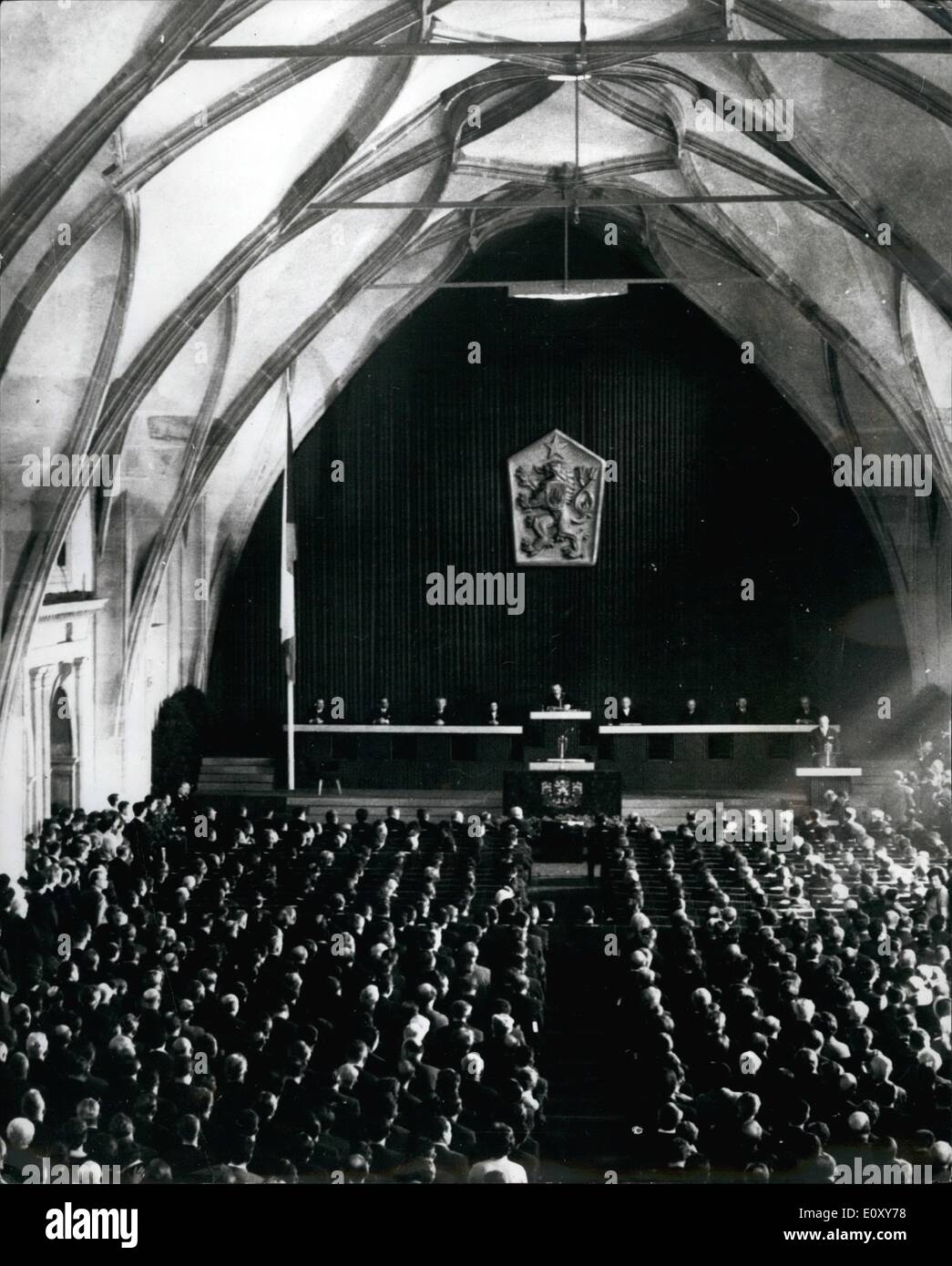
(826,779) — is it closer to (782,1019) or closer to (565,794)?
(565,794)

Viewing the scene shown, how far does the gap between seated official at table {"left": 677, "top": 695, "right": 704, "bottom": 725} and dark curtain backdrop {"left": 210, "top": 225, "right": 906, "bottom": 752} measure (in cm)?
39

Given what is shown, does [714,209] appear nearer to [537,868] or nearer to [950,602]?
[950,602]

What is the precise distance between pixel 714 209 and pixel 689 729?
9064mm

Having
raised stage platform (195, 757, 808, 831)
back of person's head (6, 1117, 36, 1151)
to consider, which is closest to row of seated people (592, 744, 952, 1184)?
back of person's head (6, 1117, 36, 1151)

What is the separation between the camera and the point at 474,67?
1961 cm

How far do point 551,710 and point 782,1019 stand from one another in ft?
54.1

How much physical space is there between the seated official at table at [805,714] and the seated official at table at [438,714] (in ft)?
21.0

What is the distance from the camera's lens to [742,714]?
2803 cm

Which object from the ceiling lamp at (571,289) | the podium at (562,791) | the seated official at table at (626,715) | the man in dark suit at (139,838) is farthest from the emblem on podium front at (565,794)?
the ceiling lamp at (571,289)

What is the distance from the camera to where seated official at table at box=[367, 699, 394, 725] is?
92.2 ft

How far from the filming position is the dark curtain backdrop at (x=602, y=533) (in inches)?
1142

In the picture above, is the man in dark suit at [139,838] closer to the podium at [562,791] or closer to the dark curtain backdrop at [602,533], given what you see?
the podium at [562,791]

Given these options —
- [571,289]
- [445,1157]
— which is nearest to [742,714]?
[571,289]

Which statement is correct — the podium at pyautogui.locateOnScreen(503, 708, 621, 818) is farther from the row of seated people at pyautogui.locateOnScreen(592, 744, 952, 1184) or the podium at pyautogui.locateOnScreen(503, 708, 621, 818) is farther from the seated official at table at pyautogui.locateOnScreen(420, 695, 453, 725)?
the row of seated people at pyautogui.locateOnScreen(592, 744, 952, 1184)
